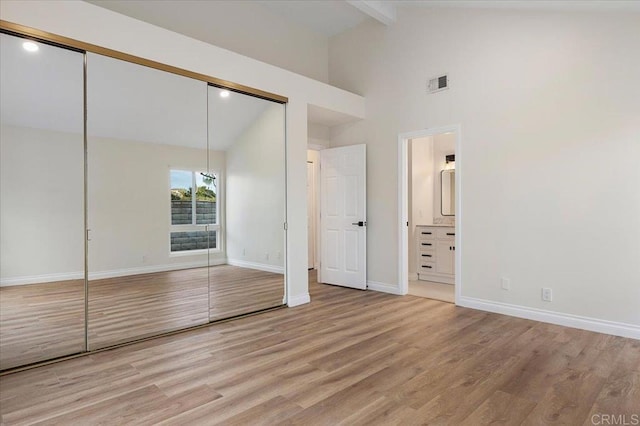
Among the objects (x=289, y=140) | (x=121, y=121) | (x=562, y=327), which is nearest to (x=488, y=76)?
(x=289, y=140)

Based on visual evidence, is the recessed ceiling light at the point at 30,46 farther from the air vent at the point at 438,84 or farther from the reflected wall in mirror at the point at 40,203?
the air vent at the point at 438,84

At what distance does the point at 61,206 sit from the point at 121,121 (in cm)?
91

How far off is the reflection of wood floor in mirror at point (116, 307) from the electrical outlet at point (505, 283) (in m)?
2.76

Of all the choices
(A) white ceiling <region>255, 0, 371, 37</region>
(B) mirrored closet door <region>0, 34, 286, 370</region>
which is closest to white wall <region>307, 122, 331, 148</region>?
(B) mirrored closet door <region>0, 34, 286, 370</region>

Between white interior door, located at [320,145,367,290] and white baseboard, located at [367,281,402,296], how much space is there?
0.32 feet

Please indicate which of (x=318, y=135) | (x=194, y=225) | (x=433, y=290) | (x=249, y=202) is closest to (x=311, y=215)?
(x=318, y=135)

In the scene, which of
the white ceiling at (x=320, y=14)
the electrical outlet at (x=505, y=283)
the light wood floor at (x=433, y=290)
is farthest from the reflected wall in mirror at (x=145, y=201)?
the electrical outlet at (x=505, y=283)

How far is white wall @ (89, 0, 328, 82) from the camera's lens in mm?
4129

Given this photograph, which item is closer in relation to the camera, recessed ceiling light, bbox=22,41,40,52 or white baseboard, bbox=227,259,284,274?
recessed ceiling light, bbox=22,41,40,52

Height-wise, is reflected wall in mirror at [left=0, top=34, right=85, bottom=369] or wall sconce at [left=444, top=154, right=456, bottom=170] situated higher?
wall sconce at [left=444, top=154, right=456, bottom=170]

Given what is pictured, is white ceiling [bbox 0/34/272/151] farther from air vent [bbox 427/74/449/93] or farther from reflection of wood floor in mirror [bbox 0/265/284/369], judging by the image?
air vent [bbox 427/74/449/93]

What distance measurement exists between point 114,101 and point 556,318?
4.82 m

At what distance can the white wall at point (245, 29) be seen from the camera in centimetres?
413

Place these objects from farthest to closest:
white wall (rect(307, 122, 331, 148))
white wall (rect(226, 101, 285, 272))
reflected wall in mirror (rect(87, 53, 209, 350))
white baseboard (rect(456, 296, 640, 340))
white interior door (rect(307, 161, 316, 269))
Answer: white interior door (rect(307, 161, 316, 269)), white wall (rect(307, 122, 331, 148)), white wall (rect(226, 101, 285, 272)), white baseboard (rect(456, 296, 640, 340)), reflected wall in mirror (rect(87, 53, 209, 350))
